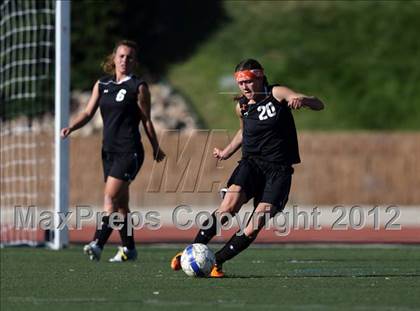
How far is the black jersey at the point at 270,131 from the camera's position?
32.9 ft

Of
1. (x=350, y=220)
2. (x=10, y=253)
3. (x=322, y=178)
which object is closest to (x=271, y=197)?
(x=10, y=253)

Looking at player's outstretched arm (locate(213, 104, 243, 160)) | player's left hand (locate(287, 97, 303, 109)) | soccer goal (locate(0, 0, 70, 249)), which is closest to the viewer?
player's left hand (locate(287, 97, 303, 109))

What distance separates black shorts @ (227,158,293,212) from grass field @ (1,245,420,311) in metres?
0.70

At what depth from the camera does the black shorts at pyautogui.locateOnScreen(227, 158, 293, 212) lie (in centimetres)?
995

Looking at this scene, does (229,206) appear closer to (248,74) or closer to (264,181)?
(264,181)

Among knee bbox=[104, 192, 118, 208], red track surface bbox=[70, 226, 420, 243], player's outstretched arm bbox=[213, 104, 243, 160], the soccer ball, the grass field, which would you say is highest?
player's outstretched arm bbox=[213, 104, 243, 160]

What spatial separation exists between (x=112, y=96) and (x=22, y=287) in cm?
316

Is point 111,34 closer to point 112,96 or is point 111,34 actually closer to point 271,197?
point 112,96

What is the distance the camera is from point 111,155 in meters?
11.9

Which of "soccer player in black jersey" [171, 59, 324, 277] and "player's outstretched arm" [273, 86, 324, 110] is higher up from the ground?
"player's outstretched arm" [273, 86, 324, 110]

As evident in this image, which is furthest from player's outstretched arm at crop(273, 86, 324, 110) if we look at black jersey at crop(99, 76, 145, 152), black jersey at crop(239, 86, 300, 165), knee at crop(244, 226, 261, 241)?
black jersey at crop(99, 76, 145, 152)

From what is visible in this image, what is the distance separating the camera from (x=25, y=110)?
2066cm

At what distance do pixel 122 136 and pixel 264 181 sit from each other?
2.26 metres

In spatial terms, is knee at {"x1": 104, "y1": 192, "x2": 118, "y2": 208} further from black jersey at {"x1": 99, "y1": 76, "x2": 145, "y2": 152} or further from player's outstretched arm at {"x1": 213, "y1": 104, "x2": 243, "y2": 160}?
player's outstretched arm at {"x1": 213, "y1": 104, "x2": 243, "y2": 160}
